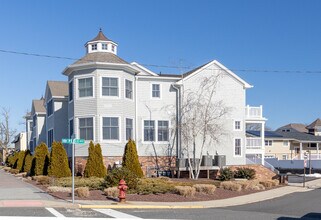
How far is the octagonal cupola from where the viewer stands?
34.1 m

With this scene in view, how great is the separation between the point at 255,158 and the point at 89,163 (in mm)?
22979

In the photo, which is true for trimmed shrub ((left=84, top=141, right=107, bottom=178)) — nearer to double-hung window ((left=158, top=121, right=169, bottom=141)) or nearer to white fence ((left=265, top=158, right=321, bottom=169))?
double-hung window ((left=158, top=121, right=169, bottom=141))

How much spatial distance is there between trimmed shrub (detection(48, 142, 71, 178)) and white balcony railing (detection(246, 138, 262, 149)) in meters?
19.7

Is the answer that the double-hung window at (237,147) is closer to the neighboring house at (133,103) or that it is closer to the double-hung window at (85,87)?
the neighboring house at (133,103)

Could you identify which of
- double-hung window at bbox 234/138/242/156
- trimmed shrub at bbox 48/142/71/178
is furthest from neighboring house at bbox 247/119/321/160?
trimmed shrub at bbox 48/142/71/178

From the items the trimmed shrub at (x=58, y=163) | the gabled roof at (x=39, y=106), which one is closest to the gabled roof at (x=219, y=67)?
the trimmed shrub at (x=58, y=163)

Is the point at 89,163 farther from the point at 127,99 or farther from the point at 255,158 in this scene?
the point at 255,158

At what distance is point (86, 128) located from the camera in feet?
104

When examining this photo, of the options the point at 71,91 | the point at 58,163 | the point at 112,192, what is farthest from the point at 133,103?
the point at 112,192

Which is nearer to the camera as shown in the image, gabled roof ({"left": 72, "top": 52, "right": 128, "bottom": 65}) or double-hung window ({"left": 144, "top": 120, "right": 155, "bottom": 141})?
gabled roof ({"left": 72, "top": 52, "right": 128, "bottom": 65})

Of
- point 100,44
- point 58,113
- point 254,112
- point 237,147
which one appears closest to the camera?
point 100,44

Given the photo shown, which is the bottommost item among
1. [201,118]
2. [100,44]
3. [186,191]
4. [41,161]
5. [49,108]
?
[186,191]

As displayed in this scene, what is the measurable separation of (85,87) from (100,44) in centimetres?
387

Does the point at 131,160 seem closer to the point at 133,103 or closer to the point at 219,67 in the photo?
the point at 133,103
